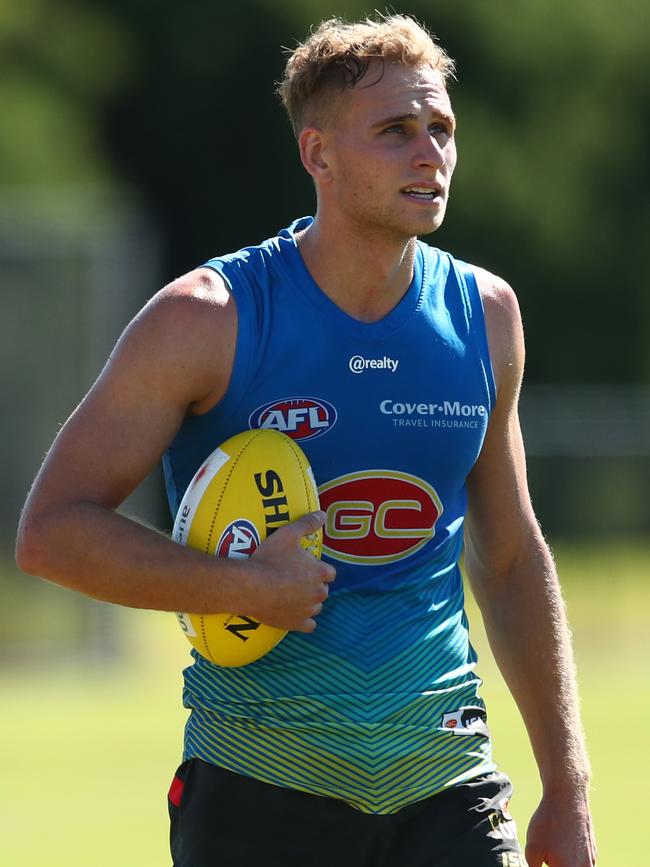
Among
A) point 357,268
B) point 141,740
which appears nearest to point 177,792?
point 357,268

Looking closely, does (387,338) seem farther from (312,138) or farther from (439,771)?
(439,771)

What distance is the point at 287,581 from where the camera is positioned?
361cm

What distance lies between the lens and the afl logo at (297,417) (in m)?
3.93

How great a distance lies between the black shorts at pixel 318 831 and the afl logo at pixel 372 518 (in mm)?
556

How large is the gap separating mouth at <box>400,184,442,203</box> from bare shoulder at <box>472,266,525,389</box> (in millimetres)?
365

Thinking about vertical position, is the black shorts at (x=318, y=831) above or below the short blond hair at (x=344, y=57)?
below

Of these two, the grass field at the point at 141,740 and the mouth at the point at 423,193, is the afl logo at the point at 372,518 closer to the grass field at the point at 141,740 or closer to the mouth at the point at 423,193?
the mouth at the point at 423,193

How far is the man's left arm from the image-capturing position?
410cm

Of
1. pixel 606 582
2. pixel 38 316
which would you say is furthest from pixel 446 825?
pixel 606 582

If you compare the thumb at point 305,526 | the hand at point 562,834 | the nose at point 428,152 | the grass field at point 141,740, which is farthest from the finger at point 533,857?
the grass field at point 141,740

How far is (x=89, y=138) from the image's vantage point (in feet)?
98.7

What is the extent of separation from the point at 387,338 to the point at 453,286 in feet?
0.94

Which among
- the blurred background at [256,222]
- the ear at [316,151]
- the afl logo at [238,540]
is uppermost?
the blurred background at [256,222]

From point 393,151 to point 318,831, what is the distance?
1.55m
